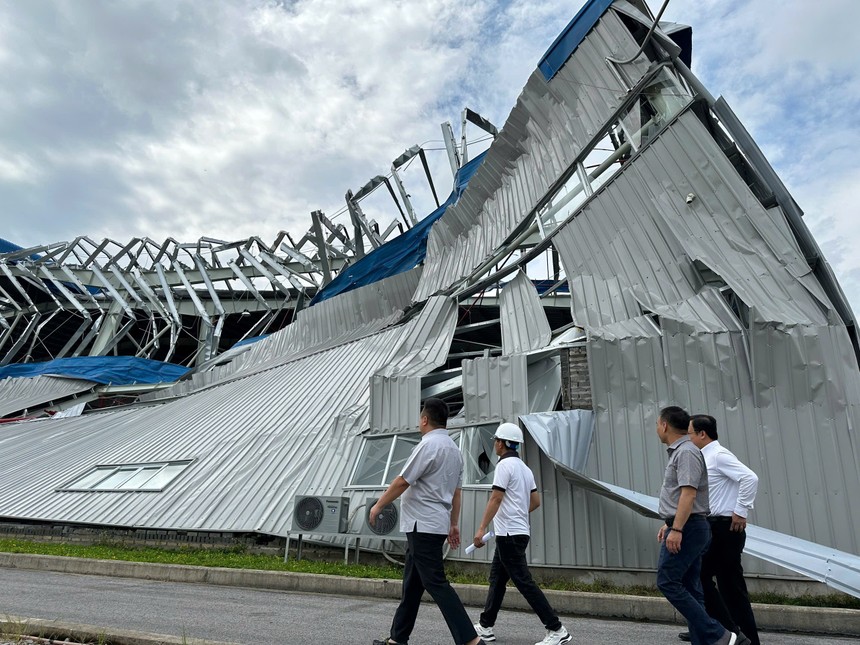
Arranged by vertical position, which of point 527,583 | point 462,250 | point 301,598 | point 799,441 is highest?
point 462,250

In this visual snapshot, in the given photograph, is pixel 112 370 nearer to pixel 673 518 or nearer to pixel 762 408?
pixel 762 408

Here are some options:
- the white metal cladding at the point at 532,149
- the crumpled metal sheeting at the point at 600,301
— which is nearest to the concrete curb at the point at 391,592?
the crumpled metal sheeting at the point at 600,301

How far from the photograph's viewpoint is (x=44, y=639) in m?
4.36

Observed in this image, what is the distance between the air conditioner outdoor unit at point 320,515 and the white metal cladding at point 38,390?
2120 centimetres

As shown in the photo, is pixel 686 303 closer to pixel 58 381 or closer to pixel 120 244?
pixel 58 381

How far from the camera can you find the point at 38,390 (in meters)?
25.8

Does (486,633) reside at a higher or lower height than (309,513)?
lower

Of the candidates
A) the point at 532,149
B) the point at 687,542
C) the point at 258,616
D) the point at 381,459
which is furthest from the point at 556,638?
the point at 532,149

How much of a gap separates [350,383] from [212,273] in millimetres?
28496

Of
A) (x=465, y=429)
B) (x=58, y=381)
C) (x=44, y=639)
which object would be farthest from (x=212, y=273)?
(x=44, y=639)

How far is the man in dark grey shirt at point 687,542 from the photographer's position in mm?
3875

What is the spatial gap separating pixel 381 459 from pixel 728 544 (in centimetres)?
530

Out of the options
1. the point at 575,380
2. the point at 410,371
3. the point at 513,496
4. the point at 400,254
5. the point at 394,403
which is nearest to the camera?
the point at 513,496

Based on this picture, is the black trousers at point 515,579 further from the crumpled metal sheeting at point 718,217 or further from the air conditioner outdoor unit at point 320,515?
the crumpled metal sheeting at point 718,217
